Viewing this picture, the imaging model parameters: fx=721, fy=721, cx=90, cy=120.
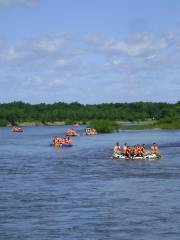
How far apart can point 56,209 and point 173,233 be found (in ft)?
25.3

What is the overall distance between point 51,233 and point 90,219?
311 centimetres

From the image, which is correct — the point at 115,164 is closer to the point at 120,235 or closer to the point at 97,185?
the point at 97,185

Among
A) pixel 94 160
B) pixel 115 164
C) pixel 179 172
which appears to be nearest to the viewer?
pixel 179 172

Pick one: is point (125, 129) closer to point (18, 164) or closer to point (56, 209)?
point (18, 164)

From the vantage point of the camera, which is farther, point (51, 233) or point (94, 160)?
point (94, 160)

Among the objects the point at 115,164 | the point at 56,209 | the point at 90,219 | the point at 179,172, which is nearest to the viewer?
the point at 90,219

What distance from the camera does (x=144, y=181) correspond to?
46.5 metres

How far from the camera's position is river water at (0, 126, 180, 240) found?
29.5 metres

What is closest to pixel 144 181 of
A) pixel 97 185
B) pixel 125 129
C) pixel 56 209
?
pixel 97 185

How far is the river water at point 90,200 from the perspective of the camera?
29516 millimetres

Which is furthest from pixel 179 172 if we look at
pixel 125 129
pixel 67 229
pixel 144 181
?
pixel 125 129

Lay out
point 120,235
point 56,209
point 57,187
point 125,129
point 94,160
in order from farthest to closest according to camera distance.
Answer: point 125,129 → point 94,160 → point 57,187 → point 56,209 → point 120,235

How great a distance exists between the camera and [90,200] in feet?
123

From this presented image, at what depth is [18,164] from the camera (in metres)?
62.3
